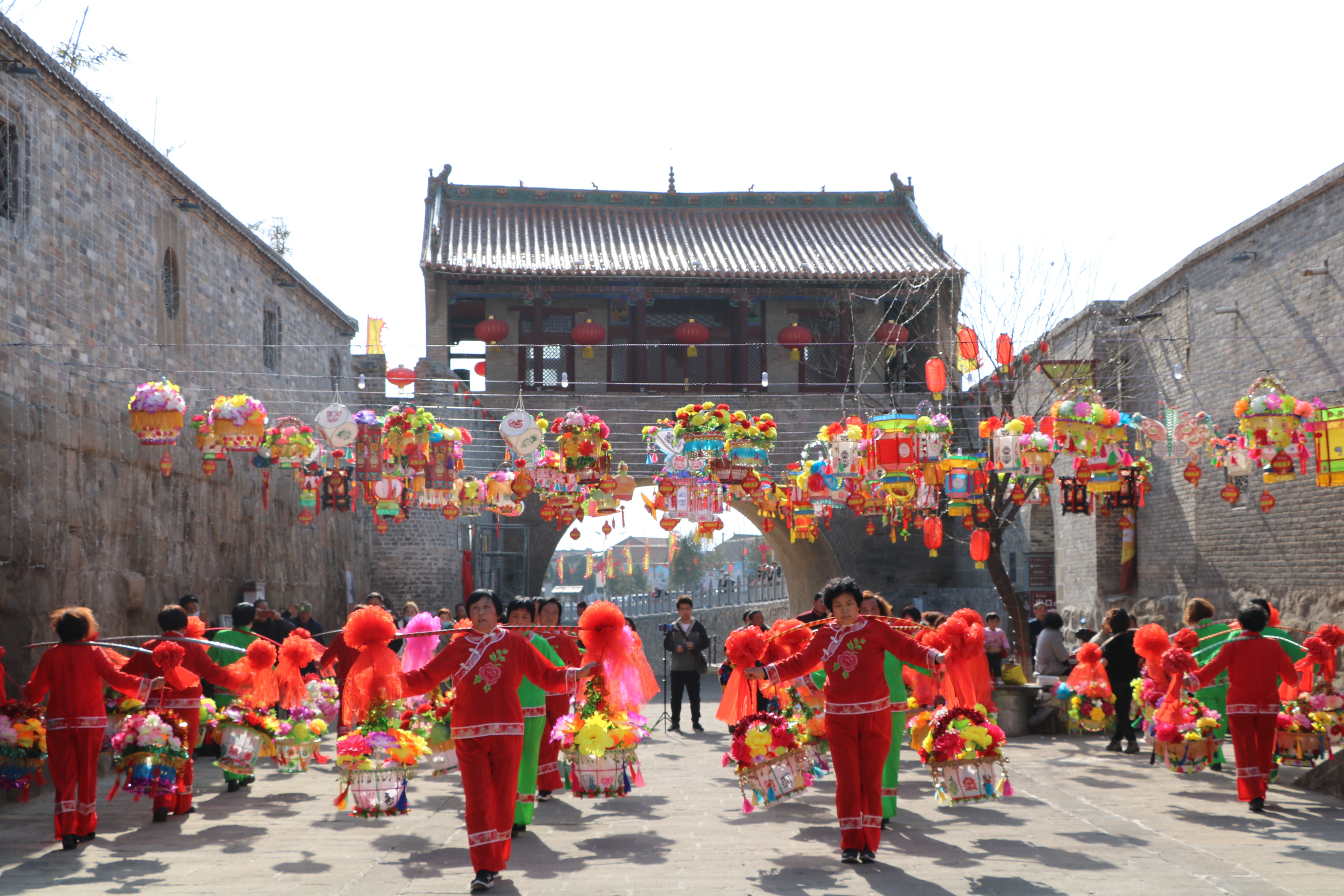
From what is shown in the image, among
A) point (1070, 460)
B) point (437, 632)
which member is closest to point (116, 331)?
point (437, 632)

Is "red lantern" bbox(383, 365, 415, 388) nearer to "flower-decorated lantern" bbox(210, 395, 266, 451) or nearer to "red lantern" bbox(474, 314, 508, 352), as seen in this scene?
"flower-decorated lantern" bbox(210, 395, 266, 451)

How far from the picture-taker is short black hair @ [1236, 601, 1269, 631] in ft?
25.8

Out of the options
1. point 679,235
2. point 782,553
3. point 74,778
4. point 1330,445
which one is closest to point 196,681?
point 74,778

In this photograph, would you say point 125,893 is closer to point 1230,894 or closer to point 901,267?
point 1230,894

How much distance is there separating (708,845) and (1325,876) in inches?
124

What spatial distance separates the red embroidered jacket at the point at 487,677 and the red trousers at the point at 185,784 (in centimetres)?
245

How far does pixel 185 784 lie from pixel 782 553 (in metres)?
21.4

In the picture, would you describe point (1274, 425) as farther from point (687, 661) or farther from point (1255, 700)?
point (687, 661)

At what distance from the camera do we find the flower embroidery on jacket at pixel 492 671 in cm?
609

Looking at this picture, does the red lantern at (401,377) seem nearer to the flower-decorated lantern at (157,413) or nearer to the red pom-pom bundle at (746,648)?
the flower-decorated lantern at (157,413)

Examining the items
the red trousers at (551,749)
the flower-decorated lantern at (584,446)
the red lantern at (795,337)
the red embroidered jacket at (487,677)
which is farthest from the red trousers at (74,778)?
the red lantern at (795,337)

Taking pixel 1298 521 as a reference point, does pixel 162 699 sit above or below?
below

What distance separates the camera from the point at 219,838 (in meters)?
7.24

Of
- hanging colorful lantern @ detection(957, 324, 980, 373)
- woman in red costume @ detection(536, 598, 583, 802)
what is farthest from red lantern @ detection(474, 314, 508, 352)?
woman in red costume @ detection(536, 598, 583, 802)
